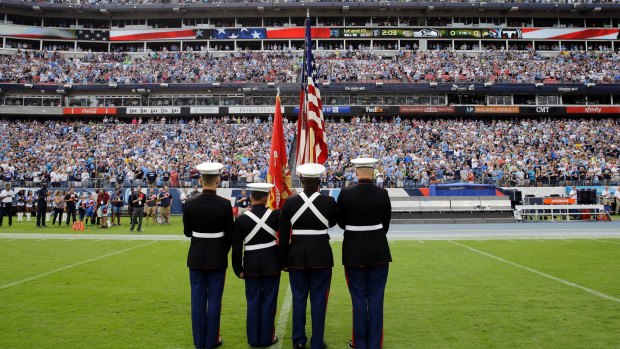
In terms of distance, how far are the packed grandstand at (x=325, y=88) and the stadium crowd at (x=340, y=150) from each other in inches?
7.5

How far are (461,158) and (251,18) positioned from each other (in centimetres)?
3590

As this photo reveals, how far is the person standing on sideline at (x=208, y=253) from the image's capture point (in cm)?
497

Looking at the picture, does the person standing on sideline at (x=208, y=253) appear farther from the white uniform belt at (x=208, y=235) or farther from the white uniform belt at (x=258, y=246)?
the white uniform belt at (x=258, y=246)

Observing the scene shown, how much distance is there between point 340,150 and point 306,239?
1191 inches

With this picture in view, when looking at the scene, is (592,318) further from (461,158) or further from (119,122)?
(119,122)

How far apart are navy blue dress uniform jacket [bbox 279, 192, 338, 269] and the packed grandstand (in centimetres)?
2281

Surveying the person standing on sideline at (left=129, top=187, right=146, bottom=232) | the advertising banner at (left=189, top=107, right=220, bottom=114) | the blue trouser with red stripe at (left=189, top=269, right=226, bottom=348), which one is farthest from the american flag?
the advertising banner at (left=189, top=107, right=220, bottom=114)

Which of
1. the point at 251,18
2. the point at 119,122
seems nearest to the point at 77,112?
the point at 119,122

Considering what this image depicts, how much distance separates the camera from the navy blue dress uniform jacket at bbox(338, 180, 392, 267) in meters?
4.86

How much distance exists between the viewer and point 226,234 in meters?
5.25

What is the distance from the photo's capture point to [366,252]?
4855mm

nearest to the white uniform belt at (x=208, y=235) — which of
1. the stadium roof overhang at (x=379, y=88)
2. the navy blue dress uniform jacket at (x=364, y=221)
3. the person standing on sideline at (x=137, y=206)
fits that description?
the navy blue dress uniform jacket at (x=364, y=221)

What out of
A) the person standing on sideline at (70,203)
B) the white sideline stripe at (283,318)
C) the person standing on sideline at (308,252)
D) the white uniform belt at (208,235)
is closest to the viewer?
the person standing on sideline at (308,252)

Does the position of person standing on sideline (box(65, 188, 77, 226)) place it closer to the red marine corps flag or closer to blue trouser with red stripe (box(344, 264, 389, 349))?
the red marine corps flag
